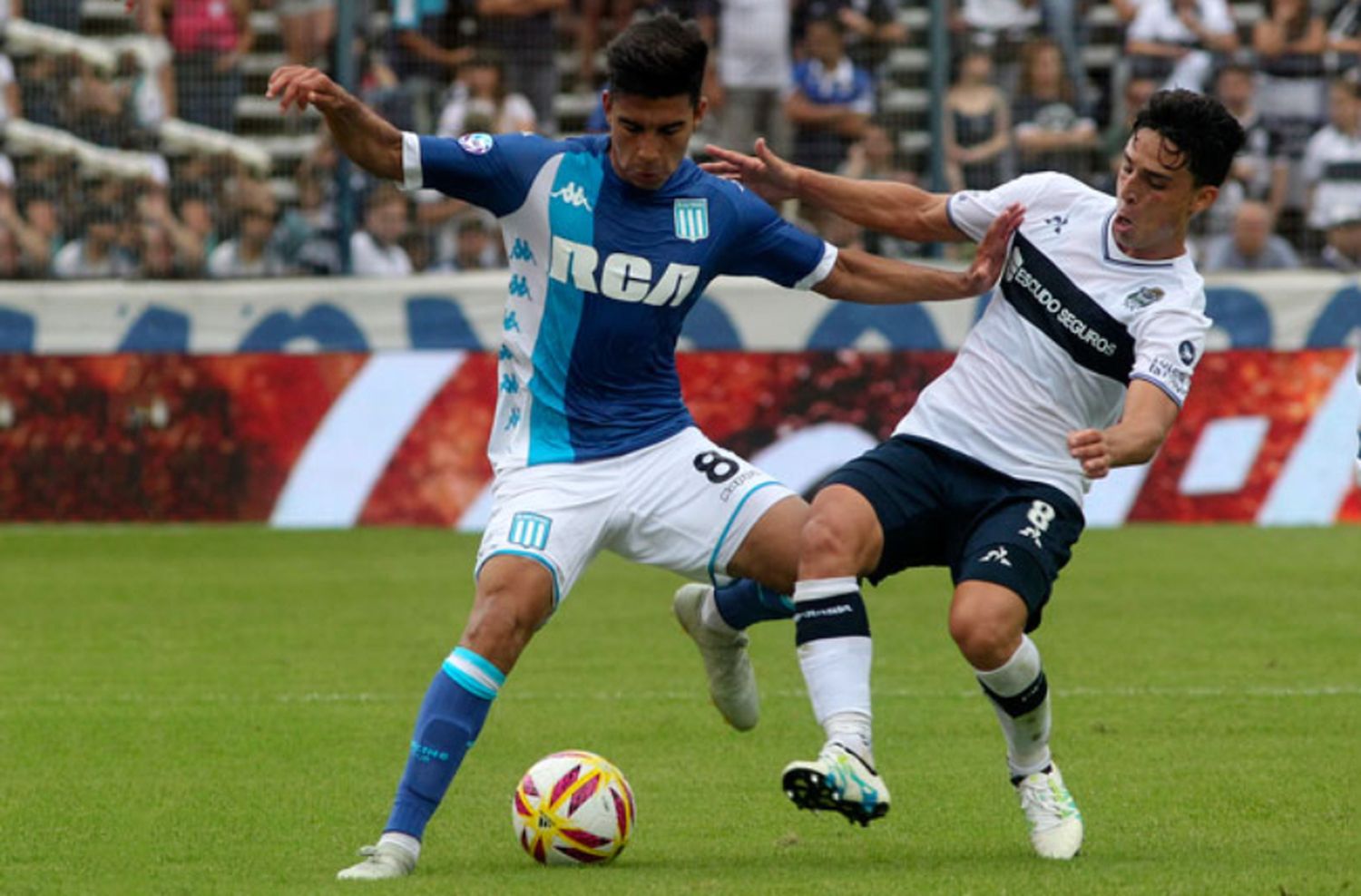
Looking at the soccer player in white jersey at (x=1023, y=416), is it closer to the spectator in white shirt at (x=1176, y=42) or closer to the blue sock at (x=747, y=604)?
the blue sock at (x=747, y=604)

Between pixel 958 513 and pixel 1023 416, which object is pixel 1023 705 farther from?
pixel 1023 416

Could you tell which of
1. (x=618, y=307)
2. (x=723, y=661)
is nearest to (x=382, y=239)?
(x=723, y=661)

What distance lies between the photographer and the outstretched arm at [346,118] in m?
6.47

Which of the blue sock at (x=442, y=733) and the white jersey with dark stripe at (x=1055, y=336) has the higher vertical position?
the white jersey with dark stripe at (x=1055, y=336)

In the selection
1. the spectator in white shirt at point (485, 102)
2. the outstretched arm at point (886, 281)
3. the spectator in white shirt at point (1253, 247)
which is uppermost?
the outstretched arm at point (886, 281)

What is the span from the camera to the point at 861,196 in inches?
292

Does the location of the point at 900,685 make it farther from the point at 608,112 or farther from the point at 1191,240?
the point at 1191,240

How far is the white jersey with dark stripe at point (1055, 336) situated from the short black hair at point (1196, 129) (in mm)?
318

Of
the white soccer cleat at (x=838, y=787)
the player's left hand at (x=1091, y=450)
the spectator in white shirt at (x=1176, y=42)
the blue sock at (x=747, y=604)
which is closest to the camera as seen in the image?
the white soccer cleat at (x=838, y=787)

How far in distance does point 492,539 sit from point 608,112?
1318 mm

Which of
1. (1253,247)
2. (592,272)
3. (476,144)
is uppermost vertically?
(476,144)

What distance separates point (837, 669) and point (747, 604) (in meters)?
1.15

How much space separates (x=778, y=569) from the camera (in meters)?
7.04

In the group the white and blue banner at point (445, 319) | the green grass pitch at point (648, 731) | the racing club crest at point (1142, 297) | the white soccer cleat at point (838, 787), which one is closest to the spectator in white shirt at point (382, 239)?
the white and blue banner at point (445, 319)
